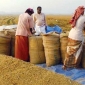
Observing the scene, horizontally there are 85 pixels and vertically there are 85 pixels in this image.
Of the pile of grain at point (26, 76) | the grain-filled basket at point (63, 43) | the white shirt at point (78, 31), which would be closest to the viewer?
the pile of grain at point (26, 76)

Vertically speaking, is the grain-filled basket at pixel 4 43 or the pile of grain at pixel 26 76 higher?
the grain-filled basket at pixel 4 43

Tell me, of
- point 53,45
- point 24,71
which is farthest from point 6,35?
point 24,71

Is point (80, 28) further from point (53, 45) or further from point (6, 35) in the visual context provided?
point (6, 35)

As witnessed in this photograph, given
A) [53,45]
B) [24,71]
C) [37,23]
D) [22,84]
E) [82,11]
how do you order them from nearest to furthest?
[22,84]
[24,71]
[82,11]
[53,45]
[37,23]

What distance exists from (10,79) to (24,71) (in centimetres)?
33

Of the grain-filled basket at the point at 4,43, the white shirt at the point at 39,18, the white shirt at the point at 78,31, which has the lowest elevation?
the grain-filled basket at the point at 4,43

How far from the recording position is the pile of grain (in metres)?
5.21

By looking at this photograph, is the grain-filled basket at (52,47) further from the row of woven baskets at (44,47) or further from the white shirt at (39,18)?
the white shirt at (39,18)

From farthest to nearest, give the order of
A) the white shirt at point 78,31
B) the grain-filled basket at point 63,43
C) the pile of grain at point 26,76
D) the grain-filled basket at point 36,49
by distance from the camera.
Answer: the grain-filled basket at point 36,49 < the grain-filled basket at point 63,43 < the white shirt at point 78,31 < the pile of grain at point 26,76

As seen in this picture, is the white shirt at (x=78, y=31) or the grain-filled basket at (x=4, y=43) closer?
the white shirt at (x=78, y=31)

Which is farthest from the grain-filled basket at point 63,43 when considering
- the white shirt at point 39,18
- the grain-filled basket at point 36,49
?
the white shirt at point 39,18

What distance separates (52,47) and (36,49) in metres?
0.56

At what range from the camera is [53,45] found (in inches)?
313

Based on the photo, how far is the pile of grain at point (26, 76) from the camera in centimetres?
521
